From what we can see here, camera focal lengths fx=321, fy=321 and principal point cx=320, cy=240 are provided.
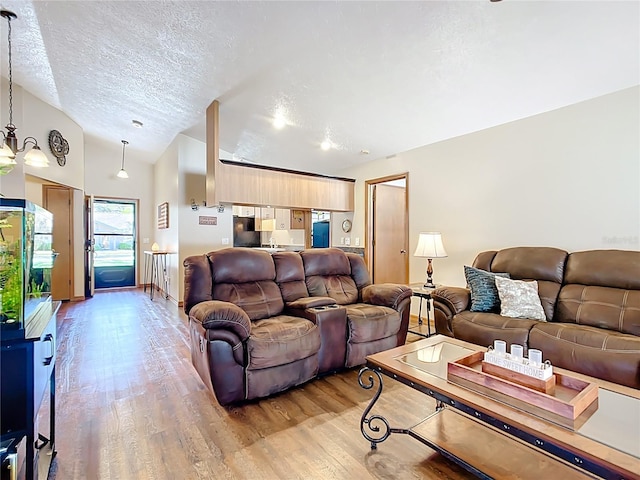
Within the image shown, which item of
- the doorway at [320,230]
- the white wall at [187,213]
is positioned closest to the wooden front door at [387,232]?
the doorway at [320,230]

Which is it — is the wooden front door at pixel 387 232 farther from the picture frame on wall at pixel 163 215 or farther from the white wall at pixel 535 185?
the picture frame on wall at pixel 163 215

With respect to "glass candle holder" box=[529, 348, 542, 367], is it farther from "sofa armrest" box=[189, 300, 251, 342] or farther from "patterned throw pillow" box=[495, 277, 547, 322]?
"sofa armrest" box=[189, 300, 251, 342]

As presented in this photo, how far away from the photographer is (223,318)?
7.43ft

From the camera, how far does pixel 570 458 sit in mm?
1165

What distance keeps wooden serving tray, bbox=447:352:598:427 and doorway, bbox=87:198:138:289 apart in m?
7.92

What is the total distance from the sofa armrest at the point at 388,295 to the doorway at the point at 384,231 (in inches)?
78.0

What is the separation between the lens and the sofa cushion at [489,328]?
266cm

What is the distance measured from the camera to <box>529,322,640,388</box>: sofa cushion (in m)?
2.12

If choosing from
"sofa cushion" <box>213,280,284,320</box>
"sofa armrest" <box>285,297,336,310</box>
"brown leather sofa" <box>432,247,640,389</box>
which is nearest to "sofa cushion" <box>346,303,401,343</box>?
"sofa armrest" <box>285,297,336,310</box>

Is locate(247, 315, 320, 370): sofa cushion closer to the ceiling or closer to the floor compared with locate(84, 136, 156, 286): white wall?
closer to the floor

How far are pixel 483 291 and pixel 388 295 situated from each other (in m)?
0.92

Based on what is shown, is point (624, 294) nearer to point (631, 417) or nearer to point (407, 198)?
point (631, 417)

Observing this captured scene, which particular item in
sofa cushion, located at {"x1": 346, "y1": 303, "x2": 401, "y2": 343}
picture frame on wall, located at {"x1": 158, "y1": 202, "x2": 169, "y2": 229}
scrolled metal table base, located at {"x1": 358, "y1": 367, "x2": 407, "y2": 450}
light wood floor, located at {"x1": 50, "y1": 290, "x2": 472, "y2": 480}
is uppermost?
picture frame on wall, located at {"x1": 158, "y1": 202, "x2": 169, "y2": 229}

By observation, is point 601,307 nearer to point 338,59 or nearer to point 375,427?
point 375,427
